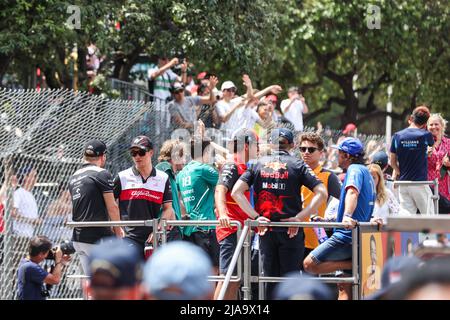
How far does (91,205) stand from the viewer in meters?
10.4

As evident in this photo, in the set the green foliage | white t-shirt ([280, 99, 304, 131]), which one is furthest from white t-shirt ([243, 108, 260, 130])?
white t-shirt ([280, 99, 304, 131])

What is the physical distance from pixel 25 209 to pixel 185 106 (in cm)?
462

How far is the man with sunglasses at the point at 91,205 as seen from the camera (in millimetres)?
10359

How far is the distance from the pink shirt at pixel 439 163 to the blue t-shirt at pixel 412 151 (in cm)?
48

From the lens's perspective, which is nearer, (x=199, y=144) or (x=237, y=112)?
(x=199, y=144)

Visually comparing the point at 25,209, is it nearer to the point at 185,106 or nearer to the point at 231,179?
the point at 231,179

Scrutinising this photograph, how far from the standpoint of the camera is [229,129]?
1659 cm

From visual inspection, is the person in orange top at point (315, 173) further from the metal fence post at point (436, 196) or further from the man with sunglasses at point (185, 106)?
the man with sunglasses at point (185, 106)

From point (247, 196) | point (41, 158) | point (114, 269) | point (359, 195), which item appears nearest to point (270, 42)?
point (41, 158)

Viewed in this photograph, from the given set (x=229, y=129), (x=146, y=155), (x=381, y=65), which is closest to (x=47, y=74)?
(x=229, y=129)

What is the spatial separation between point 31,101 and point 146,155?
219 centimetres

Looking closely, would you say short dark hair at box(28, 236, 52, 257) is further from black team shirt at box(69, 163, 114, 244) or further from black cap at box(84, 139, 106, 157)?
black cap at box(84, 139, 106, 157)

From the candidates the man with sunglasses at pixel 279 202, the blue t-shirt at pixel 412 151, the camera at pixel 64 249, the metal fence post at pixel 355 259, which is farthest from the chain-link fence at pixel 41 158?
the blue t-shirt at pixel 412 151
